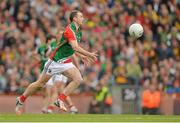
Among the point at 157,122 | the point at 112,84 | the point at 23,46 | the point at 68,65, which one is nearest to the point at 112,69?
the point at 112,84

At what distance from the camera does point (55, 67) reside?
65.8 ft

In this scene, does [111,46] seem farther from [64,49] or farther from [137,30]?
[64,49]

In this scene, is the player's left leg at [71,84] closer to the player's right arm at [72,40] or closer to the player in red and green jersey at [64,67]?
the player in red and green jersey at [64,67]

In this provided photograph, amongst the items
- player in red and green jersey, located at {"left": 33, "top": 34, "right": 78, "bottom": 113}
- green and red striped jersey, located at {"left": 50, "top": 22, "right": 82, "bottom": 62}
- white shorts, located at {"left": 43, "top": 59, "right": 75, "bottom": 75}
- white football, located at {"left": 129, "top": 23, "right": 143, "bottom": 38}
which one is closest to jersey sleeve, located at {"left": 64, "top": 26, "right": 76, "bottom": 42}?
green and red striped jersey, located at {"left": 50, "top": 22, "right": 82, "bottom": 62}

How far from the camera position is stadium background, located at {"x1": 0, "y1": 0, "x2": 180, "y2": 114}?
26.8 meters

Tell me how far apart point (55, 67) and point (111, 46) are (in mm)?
9080

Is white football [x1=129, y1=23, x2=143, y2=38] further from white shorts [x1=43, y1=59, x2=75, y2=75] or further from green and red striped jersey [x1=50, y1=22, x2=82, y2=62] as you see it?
white shorts [x1=43, y1=59, x2=75, y2=75]

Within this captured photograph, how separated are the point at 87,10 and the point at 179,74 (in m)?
4.78

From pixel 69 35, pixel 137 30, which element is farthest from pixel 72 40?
pixel 137 30

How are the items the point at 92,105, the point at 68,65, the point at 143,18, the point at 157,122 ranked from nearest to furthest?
1. the point at 157,122
2. the point at 68,65
3. the point at 92,105
4. the point at 143,18

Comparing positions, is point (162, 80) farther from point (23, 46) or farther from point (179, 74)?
point (23, 46)

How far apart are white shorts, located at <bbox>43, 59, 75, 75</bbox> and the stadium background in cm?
598

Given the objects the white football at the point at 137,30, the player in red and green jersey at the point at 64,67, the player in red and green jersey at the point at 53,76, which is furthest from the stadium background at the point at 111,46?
the player in red and green jersey at the point at 64,67

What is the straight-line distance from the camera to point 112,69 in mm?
28109
